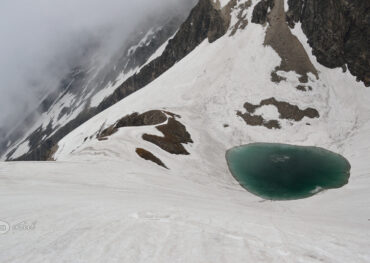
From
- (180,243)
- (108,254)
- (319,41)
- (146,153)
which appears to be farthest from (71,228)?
(319,41)

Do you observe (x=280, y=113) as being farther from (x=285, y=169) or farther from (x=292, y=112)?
(x=285, y=169)

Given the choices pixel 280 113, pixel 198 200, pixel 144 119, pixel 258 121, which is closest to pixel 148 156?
pixel 198 200

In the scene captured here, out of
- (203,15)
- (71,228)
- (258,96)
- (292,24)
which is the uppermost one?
(203,15)

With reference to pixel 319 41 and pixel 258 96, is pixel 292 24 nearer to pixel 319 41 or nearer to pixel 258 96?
pixel 319 41

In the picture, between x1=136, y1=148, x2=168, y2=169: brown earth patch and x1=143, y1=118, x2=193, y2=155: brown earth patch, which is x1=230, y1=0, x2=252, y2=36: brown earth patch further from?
x1=136, y1=148, x2=168, y2=169: brown earth patch

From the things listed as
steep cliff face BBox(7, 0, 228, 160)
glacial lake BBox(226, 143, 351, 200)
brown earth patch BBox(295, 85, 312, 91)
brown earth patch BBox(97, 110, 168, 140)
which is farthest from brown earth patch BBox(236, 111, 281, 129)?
steep cliff face BBox(7, 0, 228, 160)

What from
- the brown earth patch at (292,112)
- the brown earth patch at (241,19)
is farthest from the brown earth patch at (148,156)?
the brown earth patch at (241,19)
